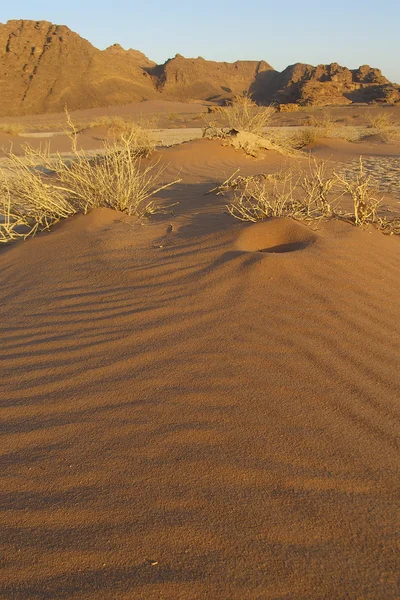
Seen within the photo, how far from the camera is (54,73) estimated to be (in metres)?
47.9

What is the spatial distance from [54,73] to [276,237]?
4994 cm

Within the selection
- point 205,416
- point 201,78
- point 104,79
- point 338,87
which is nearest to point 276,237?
point 205,416

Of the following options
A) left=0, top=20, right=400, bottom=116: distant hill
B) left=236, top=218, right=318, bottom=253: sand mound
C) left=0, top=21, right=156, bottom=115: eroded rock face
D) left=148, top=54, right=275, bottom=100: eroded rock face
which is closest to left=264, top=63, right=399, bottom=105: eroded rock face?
left=0, top=20, right=400, bottom=116: distant hill

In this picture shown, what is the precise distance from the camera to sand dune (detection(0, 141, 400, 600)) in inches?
62.7

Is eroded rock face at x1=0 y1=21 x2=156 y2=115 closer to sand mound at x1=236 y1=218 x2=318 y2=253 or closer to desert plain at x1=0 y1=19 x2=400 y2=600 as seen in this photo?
sand mound at x1=236 y1=218 x2=318 y2=253

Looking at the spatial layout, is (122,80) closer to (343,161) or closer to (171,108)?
(171,108)

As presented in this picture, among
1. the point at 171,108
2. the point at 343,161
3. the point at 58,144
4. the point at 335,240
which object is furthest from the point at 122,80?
the point at 335,240

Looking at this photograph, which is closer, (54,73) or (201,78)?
(54,73)

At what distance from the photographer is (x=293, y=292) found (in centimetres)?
332

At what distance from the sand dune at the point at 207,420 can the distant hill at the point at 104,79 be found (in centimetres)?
3303

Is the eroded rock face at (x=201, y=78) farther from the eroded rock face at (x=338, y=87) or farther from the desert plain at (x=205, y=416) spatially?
the desert plain at (x=205, y=416)

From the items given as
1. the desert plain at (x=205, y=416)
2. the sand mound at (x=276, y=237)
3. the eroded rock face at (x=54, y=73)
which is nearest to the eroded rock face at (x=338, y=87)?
the eroded rock face at (x=54, y=73)

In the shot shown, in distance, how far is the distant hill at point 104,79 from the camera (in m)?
37.2

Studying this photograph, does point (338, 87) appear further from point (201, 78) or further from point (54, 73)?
point (54, 73)
